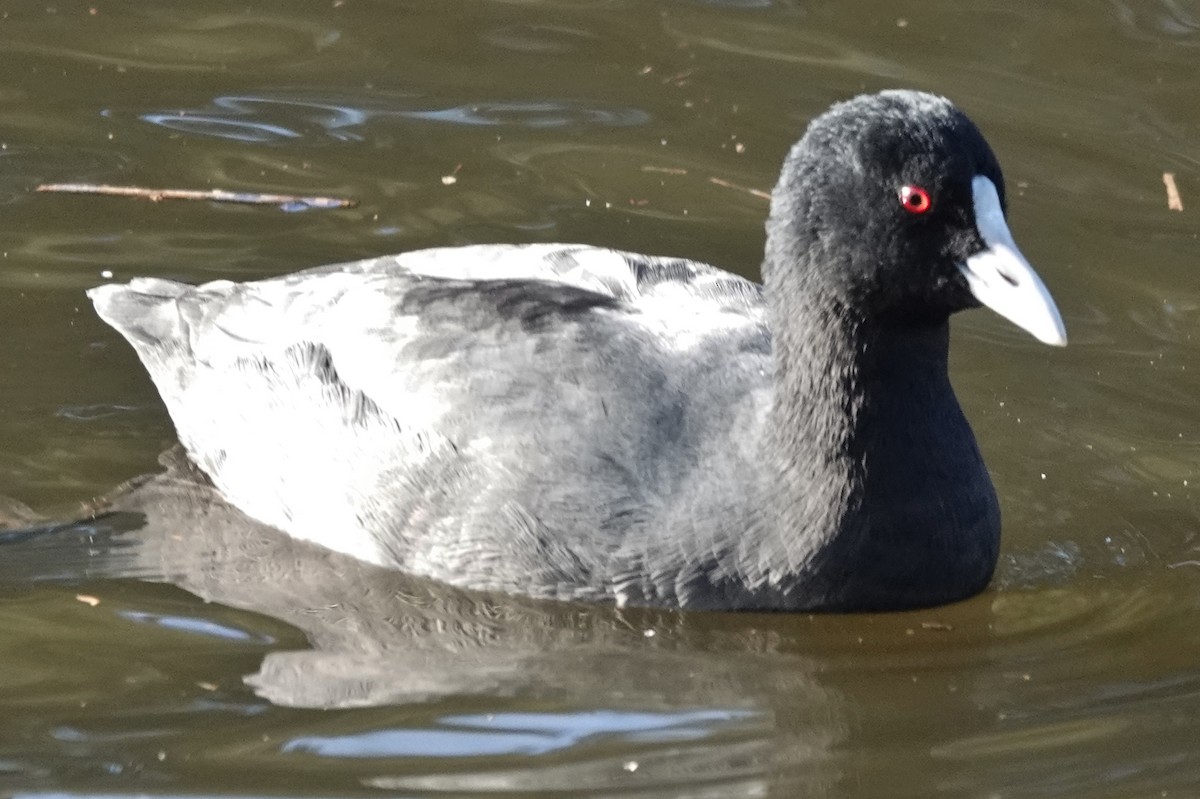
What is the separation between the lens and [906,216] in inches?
243

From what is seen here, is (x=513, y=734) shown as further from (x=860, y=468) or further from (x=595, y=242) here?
(x=595, y=242)

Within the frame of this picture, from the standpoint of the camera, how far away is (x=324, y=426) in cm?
715

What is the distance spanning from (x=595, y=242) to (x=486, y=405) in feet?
7.71

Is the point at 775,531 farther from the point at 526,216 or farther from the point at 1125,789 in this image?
the point at 526,216

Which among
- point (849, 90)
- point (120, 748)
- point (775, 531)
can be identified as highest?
point (849, 90)

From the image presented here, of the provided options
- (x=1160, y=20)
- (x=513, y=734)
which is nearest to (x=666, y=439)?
(x=513, y=734)

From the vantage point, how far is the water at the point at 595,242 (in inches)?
228

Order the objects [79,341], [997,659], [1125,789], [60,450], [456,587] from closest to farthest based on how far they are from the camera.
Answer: [1125,789] → [997,659] → [456,587] → [60,450] → [79,341]

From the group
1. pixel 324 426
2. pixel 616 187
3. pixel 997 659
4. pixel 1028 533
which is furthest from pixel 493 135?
pixel 997 659

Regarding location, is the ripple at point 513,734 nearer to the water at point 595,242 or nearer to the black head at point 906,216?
the water at point 595,242

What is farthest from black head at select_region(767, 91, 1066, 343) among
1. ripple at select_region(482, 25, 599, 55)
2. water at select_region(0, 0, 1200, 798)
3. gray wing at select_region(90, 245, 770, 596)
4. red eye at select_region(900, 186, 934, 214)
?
ripple at select_region(482, 25, 599, 55)

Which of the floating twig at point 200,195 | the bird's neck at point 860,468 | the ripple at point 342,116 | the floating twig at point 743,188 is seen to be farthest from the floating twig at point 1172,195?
the floating twig at point 200,195

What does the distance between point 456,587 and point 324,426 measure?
80 centimetres

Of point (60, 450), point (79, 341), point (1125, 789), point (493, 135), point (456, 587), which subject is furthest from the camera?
point (493, 135)
